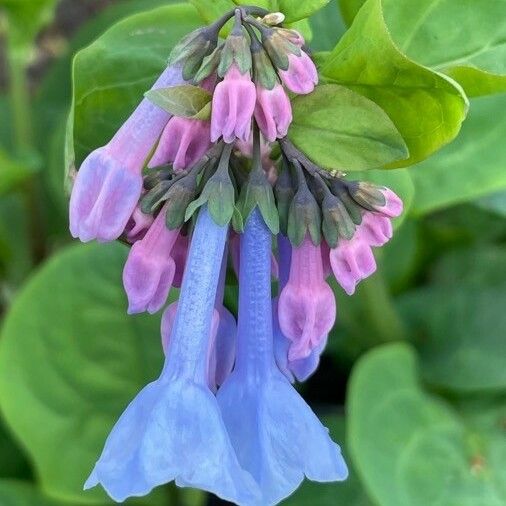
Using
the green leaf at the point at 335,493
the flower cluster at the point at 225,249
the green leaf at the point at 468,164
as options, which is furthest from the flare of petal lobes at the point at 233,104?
the green leaf at the point at 335,493

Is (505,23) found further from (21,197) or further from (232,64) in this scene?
(21,197)

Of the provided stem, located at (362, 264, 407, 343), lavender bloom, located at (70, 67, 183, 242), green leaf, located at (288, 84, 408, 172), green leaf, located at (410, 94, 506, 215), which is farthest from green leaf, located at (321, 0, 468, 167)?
stem, located at (362, 264, 407, 343)

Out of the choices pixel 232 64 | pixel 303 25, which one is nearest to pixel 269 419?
pixel 232 64

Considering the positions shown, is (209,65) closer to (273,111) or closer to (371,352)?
→ (273,111)

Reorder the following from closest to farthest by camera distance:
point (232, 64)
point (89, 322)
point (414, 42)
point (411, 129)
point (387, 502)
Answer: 1. point (232, 64)
2. point (411, 129)
3. point (414, 42)
4. point (387, 502)
5. point (89, 322)

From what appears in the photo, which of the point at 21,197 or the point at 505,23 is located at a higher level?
the point at 505,23

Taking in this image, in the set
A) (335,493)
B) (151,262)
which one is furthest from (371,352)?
(151,262)
